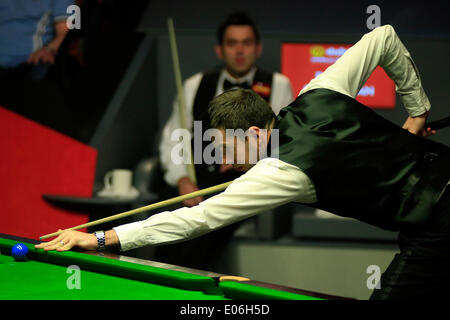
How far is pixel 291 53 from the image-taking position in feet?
15.7

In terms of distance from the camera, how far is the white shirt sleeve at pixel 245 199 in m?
1.94

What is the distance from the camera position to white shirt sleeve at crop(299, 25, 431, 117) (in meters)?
2.20

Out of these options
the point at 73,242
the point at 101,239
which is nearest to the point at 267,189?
the point at 101,239

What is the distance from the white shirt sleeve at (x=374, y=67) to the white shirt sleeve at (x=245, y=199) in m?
0.35

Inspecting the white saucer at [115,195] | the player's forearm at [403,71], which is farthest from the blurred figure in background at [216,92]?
the player's forearm at [403,71]

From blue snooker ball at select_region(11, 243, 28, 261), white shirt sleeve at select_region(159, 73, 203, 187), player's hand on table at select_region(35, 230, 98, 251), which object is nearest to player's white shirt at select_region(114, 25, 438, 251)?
player's hand on table at select_region(35, 230, 98, 251)

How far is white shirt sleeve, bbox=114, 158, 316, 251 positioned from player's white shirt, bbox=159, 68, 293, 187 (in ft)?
7.65

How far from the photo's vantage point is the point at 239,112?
2100mm

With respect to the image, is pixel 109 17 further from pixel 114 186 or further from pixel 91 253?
pixel 91 253

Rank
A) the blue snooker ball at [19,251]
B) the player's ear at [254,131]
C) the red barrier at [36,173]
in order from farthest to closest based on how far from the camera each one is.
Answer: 1. the red barrier at [36,173]
2. the blue snooker ball at [19,251]
3. the player's ear at [254,131]

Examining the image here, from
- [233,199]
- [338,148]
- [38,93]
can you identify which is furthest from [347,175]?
[38,93]

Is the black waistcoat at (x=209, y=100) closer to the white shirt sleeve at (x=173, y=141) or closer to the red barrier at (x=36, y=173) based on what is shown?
the white shirt sleeve at (x=173, y=141)

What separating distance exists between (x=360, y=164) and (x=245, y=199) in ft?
1.09

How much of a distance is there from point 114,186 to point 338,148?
248 cm
